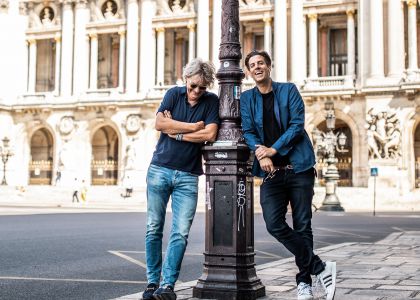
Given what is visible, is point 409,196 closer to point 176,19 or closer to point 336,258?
point 176,19

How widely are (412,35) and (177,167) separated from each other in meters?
36.6

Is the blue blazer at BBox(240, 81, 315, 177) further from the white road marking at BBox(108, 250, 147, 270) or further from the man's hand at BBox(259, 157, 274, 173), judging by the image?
the white road marking at BBox(108, 250, 147, 270)

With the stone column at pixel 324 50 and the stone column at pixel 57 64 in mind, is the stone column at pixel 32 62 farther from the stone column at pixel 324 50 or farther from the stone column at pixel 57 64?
the stone column at pixel 324 50

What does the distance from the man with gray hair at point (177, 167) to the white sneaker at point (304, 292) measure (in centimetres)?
112

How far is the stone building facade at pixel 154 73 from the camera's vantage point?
3931 cm

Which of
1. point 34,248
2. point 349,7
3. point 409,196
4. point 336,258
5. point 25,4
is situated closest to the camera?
point 336,258

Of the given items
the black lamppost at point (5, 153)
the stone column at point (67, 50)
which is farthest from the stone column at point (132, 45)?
the black lamppost at point (5, 153)

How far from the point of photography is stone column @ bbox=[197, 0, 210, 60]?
44.4m

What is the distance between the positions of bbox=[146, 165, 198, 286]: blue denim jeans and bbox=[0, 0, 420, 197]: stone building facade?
33.1 metres

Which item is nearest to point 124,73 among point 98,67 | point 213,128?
point 98,67

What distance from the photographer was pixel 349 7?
42.2 metres

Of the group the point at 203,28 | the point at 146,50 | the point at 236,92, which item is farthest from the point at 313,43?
the point at 236,92

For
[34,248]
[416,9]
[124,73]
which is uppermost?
[416,9]

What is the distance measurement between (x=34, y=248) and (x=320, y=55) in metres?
35.8
